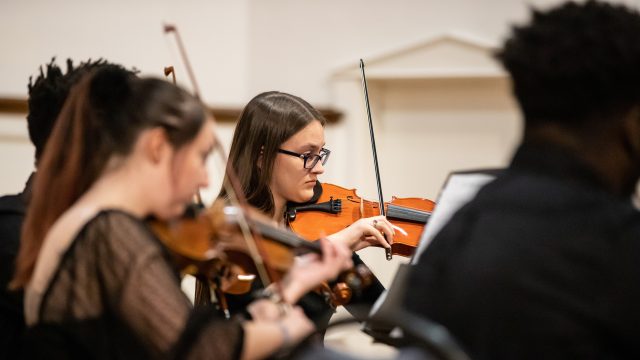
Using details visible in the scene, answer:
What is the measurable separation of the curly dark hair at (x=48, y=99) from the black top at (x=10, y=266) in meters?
0.13

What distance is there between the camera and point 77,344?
145 centimetres

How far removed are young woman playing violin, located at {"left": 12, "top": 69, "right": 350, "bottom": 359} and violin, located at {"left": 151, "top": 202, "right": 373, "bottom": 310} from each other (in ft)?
0.11

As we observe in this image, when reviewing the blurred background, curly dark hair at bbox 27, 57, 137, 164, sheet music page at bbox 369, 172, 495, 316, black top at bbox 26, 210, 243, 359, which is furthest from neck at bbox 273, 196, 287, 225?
the blurred background

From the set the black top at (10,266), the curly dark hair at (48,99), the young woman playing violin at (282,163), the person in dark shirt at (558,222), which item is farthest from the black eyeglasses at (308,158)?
the person in dark shirt at (558,222)

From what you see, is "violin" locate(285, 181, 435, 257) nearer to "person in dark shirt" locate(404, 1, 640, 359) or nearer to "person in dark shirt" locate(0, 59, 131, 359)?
"person in dark shirt" locate(0, 59, 131, 359)

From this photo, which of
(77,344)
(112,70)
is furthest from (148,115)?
(77,344)

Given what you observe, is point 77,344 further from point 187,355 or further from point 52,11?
point 52,11

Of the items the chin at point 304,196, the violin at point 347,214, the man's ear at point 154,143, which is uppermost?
the man's ear at point 154,143

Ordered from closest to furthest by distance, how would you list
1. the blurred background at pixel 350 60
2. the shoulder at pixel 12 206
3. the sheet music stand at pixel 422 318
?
the sheet music stand at pixel 422 318
the shoulder at pixel 12 206
the blurred background at pixel 350 60

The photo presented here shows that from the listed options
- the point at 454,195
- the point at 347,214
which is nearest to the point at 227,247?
the point at 454,195

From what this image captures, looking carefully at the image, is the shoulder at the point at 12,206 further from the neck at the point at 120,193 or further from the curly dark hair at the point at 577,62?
the curly dark hair at the point at 577,62

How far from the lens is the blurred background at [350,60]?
410 cm

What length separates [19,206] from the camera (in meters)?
1.97

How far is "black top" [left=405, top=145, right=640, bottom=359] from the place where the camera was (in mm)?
1209
